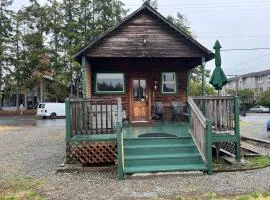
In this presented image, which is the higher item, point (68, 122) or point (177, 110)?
point (177, 110)

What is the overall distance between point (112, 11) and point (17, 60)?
1362cm

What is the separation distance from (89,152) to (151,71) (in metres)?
7.87

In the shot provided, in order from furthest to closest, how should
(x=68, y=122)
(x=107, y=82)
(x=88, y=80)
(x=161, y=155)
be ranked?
(x=107, y=82) → (x=88, y=80) → (x=68, y=122) → (x=161, y=155)

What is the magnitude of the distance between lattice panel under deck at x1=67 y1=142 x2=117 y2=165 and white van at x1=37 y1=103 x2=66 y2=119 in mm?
33115

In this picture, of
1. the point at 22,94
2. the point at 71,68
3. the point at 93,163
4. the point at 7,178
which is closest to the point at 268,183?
the point at 93,163

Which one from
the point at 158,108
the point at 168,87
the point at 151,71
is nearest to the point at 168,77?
the point at 168,87

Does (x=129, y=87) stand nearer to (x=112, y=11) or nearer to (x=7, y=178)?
(x=7, y=178)

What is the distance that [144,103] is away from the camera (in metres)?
17.8

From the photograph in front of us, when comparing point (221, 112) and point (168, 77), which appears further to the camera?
point (168, 77)

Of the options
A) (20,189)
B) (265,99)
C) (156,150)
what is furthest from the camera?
(265,99)

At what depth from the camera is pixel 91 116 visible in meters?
10.7

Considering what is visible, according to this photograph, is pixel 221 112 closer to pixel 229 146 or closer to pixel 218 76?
pixel 229 146

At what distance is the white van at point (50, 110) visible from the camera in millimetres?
42719

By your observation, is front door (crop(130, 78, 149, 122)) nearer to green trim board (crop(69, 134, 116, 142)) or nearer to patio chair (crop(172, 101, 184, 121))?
patio chair (crop(172, 101, 184, 121))
